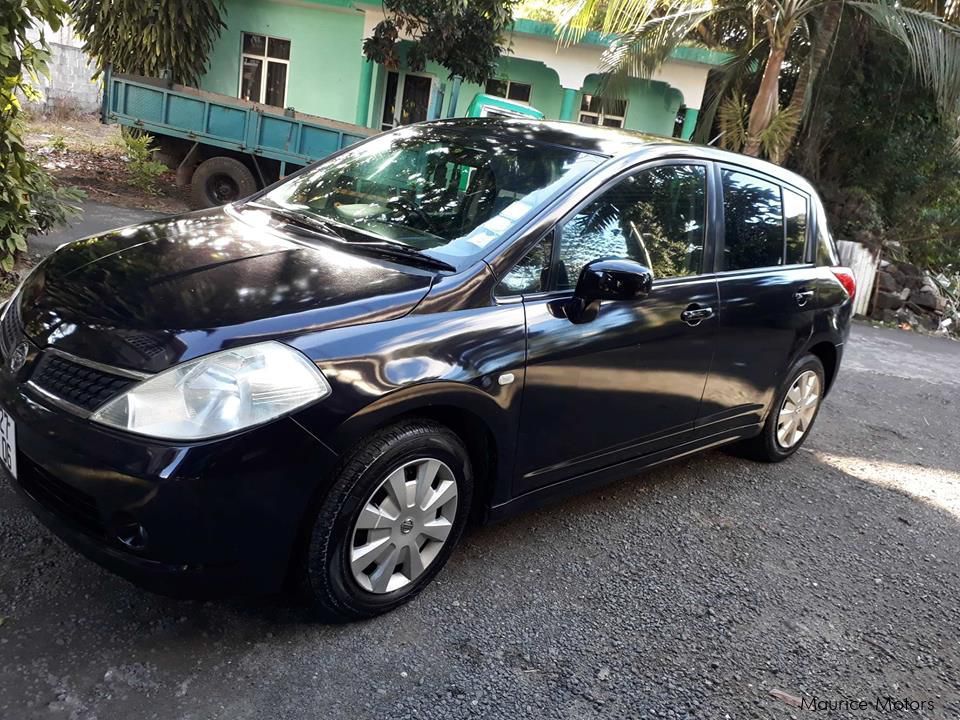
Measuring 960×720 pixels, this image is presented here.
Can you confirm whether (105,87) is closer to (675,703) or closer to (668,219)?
(668,219)

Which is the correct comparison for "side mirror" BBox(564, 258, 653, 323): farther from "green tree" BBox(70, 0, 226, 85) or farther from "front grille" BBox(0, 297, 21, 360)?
"green tree" BBox(70, 0, 226, 85)

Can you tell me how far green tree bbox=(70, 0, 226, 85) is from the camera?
13.3 m

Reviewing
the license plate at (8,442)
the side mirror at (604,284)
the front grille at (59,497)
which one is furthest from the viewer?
the side mirror at (604,284)

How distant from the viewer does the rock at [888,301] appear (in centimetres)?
1254

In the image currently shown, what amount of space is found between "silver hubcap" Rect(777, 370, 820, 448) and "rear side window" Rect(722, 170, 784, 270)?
0.83 metres

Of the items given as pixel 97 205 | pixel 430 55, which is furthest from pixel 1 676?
pixel 430 55

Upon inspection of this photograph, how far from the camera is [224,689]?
2336 mm

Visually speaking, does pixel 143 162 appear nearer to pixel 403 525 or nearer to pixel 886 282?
pixel 403 525

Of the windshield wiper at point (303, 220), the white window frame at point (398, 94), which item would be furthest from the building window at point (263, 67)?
the windshield wiper at point (303, 220)

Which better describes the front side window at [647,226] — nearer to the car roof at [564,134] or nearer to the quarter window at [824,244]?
the car roof at [564,134]

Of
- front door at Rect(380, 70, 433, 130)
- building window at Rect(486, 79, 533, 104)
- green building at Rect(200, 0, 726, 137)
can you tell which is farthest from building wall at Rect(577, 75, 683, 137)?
front door at Rect(380, 70, 433, 130)

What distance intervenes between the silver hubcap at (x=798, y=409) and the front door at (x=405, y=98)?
41.9ft

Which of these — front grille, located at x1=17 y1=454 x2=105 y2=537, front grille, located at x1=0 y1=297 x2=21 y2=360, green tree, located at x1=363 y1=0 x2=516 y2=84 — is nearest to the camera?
front grille, located at x1=17 y1=454 x2=105 y2=537

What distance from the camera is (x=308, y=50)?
15.8 meters
